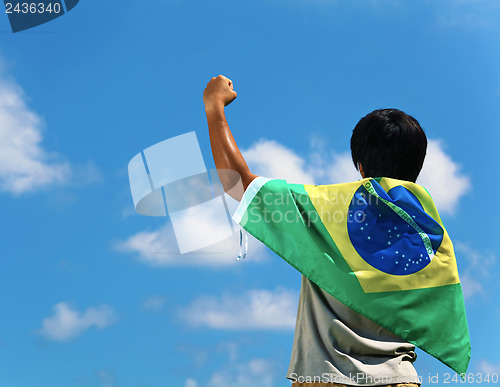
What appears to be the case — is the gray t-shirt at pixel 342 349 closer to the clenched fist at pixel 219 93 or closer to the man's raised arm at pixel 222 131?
the man's raised arm at pixel 222 131

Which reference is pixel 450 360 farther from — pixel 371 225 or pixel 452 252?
pixel 371 225

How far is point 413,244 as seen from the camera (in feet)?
7.98

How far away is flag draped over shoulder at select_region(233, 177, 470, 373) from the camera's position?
7.77ft

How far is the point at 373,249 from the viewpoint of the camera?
2412 millimetres

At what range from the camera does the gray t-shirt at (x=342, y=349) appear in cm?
222

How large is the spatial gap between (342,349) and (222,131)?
105 cm

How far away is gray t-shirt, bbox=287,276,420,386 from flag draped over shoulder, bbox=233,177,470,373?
0.22 ft

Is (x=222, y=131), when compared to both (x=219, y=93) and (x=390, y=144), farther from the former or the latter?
(x=390, y=144)

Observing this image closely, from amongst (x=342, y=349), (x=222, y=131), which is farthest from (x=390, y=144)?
(x=342, y=349)

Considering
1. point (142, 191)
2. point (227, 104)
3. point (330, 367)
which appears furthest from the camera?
point (142, 191)

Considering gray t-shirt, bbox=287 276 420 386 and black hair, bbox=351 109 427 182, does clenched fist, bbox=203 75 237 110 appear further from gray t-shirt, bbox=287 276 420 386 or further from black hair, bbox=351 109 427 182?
gray t-shirt, bbox=287 276 420 386

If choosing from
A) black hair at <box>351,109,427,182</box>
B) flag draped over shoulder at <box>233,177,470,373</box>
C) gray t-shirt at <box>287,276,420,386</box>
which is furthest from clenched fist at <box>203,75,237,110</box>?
gray t-shirt at <box>287,276,420,386</box>

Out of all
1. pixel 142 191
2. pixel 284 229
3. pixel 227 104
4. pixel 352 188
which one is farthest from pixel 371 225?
pixel 142 191

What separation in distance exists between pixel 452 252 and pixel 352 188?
1.79ft
